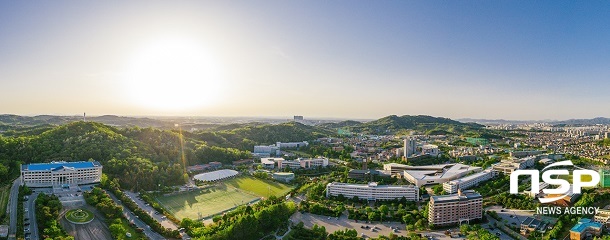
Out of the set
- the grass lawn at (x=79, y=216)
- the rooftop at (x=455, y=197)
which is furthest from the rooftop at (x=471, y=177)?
the grass lawn at (x=79, y=216)

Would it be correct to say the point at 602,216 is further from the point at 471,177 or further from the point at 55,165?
the point at 55,165

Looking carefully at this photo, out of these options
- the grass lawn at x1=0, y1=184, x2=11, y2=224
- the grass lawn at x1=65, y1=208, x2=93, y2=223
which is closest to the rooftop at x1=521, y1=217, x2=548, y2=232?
the grass lawn at x1=65, y1=208, x2=93, y2=223

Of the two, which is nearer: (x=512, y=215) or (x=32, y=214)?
(x=32, y=214)

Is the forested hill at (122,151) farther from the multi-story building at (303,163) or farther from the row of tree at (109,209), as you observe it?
the multi-story building at (303,163)

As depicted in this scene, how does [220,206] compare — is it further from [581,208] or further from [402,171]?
[581,208]

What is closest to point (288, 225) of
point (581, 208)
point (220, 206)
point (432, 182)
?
point (220, 206)

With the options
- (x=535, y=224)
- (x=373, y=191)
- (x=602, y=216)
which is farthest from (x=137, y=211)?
(x=602, y=216)
